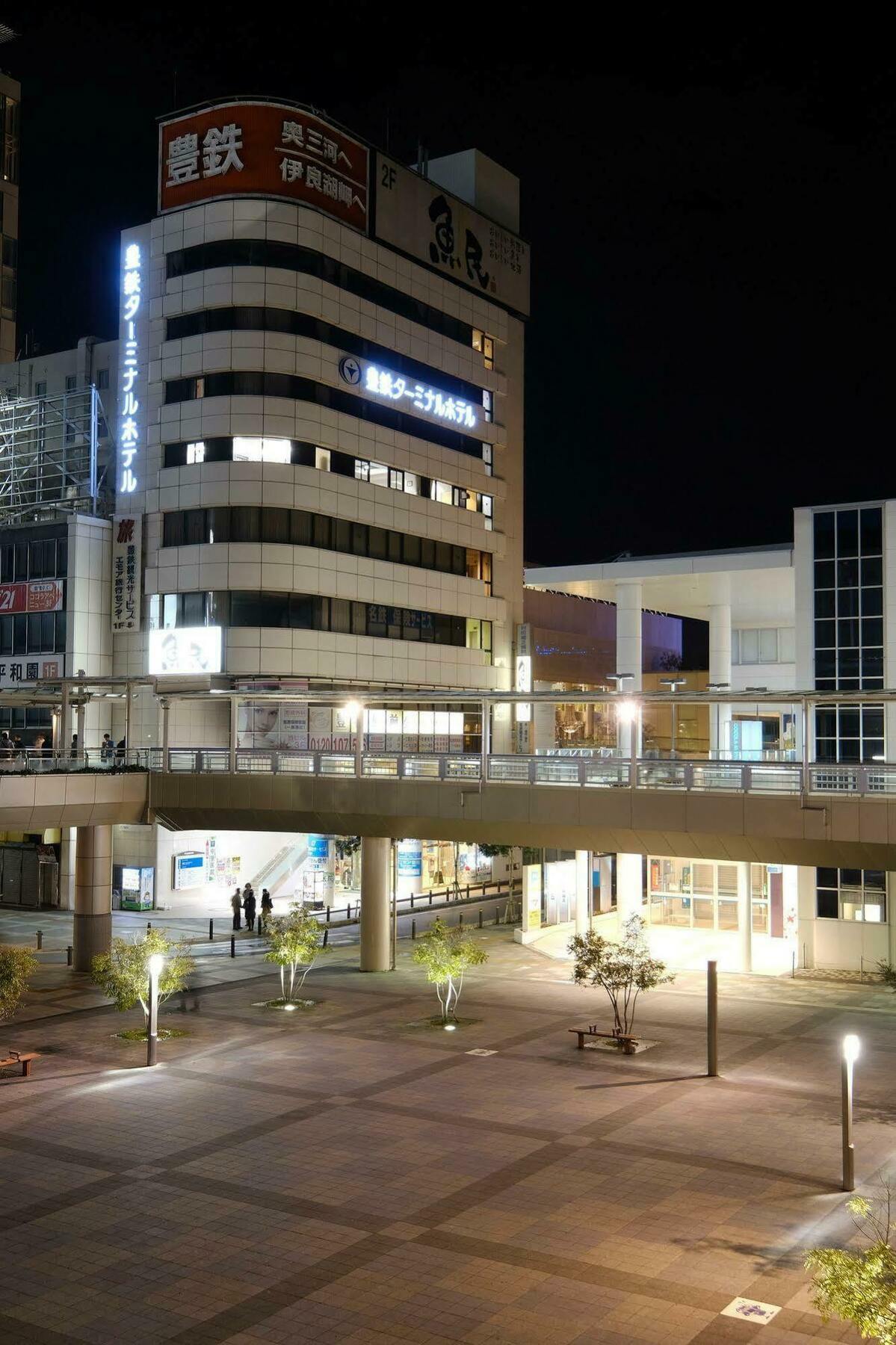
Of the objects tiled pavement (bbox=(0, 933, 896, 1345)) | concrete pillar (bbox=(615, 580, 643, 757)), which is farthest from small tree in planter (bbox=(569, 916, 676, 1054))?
concrete pillar (bbox=(615, 580, 643, 757))

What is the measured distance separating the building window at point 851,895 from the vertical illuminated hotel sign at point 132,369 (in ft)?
111

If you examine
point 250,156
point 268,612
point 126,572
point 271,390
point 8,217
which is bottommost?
point 268,612

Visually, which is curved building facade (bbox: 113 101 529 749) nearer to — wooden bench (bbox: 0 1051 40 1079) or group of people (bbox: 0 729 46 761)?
group of people (bbox: 0 729 46 761)

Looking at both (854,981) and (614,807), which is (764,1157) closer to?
(614,807)

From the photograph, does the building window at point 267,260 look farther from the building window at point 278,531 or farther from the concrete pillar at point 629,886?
the concrete pillar at point 629,886

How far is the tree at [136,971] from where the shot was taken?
2923 cm

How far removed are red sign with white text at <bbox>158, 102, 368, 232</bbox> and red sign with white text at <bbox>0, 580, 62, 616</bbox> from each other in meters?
18.0

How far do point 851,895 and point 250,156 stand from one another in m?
40.2

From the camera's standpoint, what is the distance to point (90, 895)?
127 ft

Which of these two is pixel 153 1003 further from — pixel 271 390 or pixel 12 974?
pixel 271 390

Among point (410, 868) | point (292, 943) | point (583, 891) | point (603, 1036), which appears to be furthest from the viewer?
point (410, 868)

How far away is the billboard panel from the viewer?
6131cm

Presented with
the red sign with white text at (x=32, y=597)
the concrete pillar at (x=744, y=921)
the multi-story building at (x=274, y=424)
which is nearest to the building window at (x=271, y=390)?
the multi-story building at (x=274, y=424)

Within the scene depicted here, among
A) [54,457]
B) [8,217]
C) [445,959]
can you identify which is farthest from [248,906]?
[8,217]
